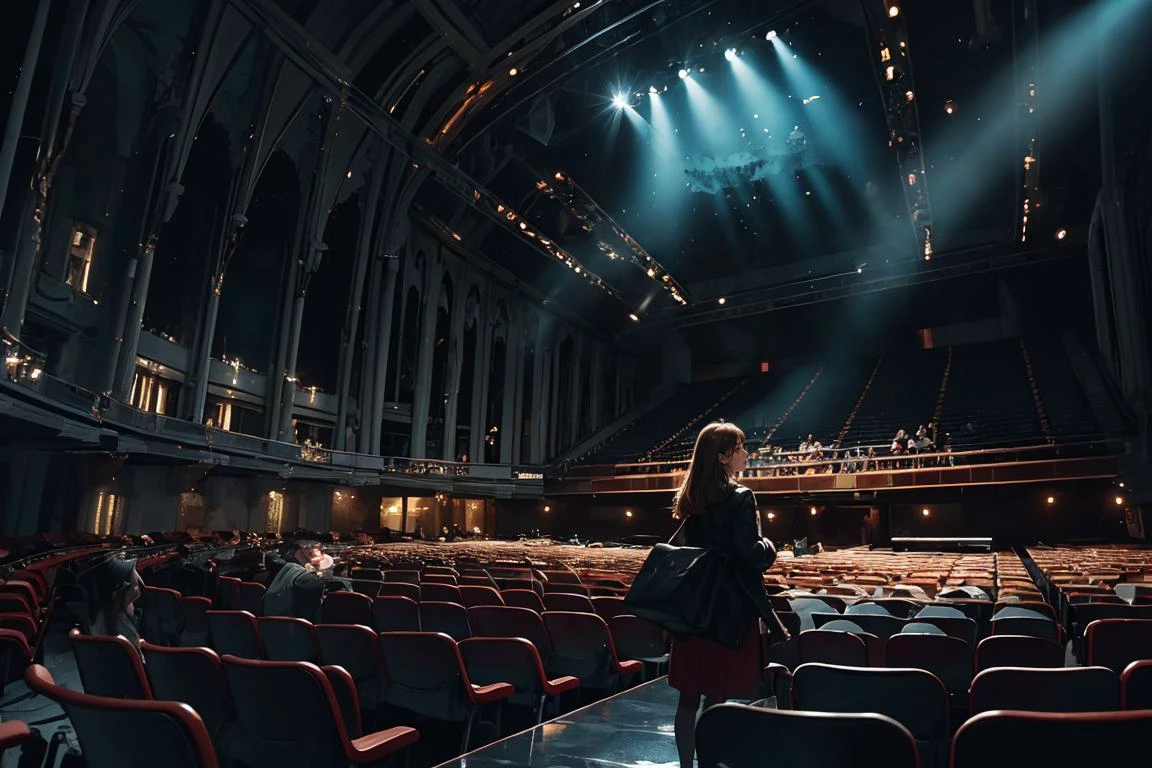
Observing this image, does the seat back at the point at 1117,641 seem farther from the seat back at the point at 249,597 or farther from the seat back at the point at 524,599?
the seat back at the point at 249,597

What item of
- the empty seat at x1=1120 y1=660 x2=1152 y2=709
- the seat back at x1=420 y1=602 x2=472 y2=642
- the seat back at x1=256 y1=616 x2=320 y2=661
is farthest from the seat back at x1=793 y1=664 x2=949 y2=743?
the seat back at x1=420 y1=602 x2=472 y2=642

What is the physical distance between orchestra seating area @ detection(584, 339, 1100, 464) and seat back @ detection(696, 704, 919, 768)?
19889 mm

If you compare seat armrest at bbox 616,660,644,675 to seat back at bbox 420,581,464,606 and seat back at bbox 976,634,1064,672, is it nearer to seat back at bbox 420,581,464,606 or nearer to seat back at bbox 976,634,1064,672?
seat back at bbox 976,634,1064,672

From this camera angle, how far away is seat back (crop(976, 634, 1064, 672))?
3.47 metres

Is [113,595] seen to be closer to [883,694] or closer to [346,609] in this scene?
[346,609]

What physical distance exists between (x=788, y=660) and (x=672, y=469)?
20077mm

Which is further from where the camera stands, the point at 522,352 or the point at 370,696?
the point at 522,352

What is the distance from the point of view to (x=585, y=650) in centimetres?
446

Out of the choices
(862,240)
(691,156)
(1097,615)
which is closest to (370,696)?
(1097,615)

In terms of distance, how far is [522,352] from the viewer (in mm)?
32406

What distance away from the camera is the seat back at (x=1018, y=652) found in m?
3.47

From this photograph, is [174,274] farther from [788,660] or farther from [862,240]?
[862,240]

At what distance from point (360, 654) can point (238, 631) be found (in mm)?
975

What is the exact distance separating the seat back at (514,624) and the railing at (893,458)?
16.6 m
